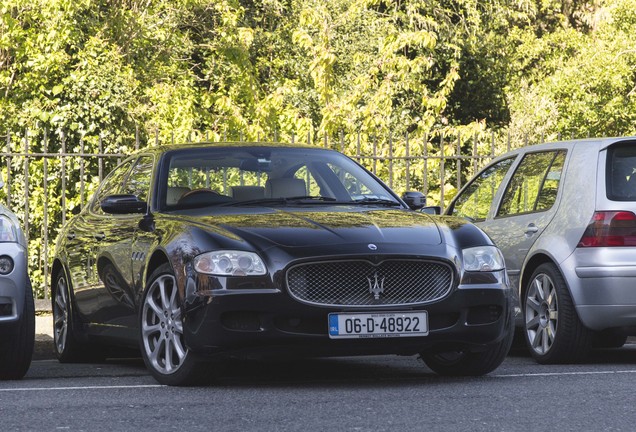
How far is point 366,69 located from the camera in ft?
88.4

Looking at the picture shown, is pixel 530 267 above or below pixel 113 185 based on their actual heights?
below

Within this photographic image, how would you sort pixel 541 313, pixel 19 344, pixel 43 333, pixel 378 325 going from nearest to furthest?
1. pixel 378 325
2. pixel 19 344
3. pixel 541 313
4. pixel 43 333

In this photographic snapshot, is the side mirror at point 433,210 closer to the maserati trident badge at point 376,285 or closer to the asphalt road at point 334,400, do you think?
the asphalt road at point 334,400

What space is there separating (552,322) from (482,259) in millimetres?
1652

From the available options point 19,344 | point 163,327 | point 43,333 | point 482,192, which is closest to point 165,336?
point 163,327

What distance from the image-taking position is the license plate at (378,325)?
6961 millimetres

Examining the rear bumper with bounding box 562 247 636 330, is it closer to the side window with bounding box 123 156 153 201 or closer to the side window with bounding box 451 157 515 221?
the side window with bounding box 451 157 515 221

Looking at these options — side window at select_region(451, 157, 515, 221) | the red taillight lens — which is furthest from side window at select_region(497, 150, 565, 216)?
the red taillight lens

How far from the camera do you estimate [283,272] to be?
22.6 feet

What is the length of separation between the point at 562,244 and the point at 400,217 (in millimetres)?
1470

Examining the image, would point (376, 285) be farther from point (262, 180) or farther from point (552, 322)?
point (552, 322)

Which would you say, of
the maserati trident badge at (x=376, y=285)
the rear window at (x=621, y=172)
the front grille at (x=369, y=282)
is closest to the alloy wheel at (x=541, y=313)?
the rear window at (x=621, y=172)

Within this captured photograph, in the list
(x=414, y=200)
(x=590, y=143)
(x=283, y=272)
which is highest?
(x=590, y=143)

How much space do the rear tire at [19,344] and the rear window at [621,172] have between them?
12.0ft
